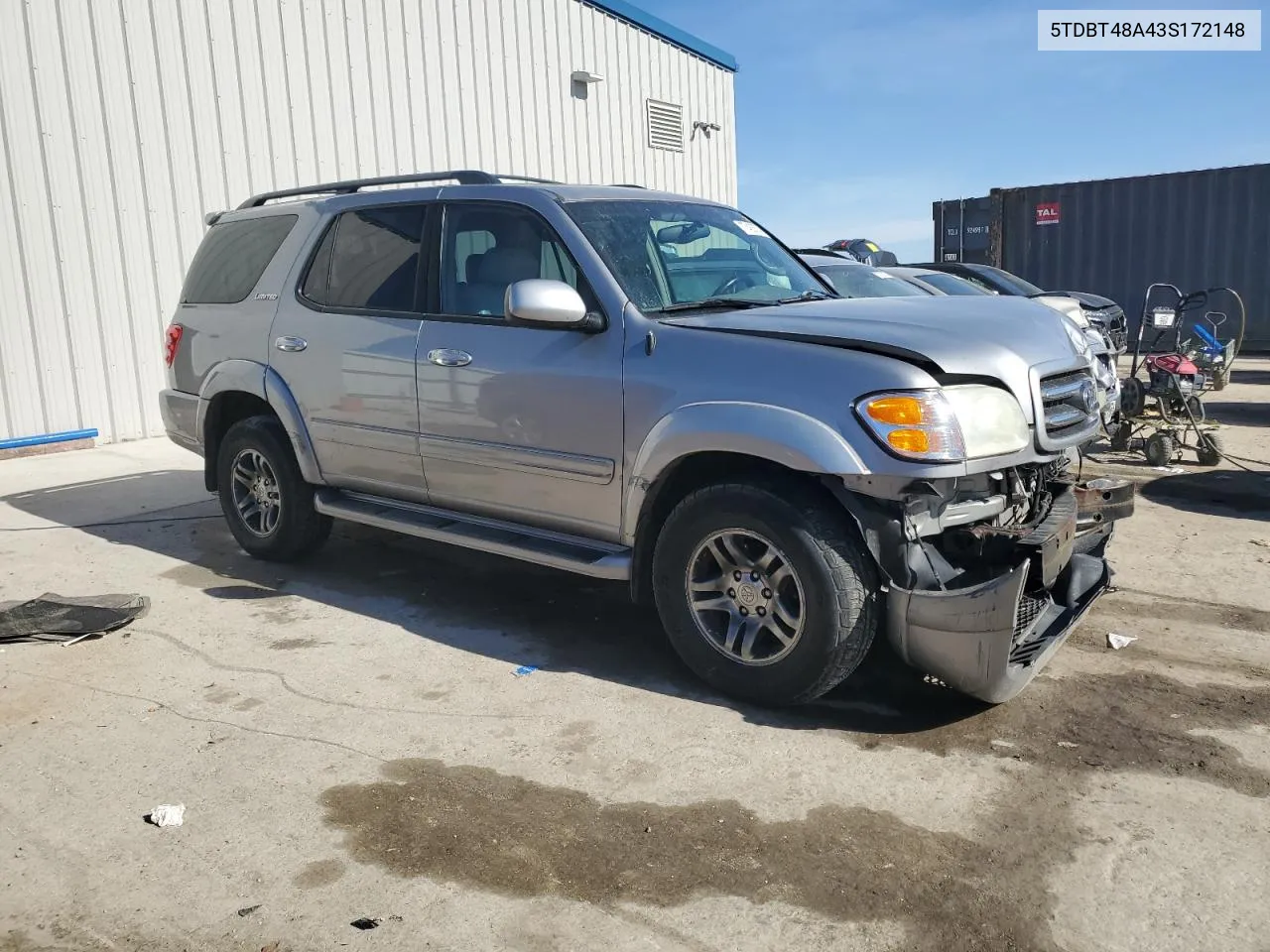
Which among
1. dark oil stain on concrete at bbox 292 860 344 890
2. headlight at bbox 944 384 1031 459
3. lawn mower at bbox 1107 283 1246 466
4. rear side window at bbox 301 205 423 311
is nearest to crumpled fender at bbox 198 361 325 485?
rear side window at bbox 301 205 423 311

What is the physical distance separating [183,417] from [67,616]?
1.56m

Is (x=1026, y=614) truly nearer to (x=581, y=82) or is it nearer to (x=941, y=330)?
(x=941, y=330)

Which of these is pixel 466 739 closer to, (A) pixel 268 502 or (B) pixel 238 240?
(A) pixel 268 502

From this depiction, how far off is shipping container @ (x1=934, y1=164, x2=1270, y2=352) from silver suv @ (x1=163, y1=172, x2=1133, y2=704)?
1687 cm

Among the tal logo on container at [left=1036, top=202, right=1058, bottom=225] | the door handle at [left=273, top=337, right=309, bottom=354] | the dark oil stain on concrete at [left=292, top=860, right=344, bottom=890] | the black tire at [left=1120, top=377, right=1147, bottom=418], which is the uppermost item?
the tal logo on container at [left=1036, top=202, right=1058, bottom=225]

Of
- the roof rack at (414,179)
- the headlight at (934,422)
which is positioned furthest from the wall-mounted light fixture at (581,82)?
the headlight at (934,422)

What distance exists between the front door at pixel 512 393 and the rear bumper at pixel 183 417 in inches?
79.6

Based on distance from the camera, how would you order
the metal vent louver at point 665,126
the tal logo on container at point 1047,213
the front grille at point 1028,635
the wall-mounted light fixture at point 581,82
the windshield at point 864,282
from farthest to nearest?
the tal logo on container at point 1047,213 < the metal vent louver at point 665,126 < the wall-mounted light fixture at point 581,82 < the windshield at point 864,282 < the front grille at point 1028,635

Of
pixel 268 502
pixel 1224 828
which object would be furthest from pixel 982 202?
pixel 1224 828

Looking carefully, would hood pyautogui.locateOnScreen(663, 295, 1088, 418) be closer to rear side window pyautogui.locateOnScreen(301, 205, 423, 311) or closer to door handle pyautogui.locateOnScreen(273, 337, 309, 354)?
rear side window pyautogui.locateOnScreen(301, 205, 423, 311)

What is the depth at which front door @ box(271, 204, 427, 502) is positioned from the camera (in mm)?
4930

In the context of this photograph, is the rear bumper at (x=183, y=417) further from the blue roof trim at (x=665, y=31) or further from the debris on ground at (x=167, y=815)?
the blue roof trim at (x=665, y=31)

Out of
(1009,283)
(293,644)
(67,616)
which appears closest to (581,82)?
(1009,283)

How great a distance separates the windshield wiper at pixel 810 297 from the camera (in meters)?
4.53
